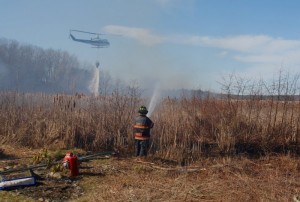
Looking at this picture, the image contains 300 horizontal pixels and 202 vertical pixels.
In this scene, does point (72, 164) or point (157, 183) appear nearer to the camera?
point (157, 183)

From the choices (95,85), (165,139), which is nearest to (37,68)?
(95,85)

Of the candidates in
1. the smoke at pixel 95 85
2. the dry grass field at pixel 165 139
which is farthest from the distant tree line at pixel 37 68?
the dry grass field at pixel 165 139

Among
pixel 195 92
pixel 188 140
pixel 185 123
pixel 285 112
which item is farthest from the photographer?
pixel 195 92

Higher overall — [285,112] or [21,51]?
[21,51]

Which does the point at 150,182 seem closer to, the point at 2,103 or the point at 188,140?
the point at 188,140

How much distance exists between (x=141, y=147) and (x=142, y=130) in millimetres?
498

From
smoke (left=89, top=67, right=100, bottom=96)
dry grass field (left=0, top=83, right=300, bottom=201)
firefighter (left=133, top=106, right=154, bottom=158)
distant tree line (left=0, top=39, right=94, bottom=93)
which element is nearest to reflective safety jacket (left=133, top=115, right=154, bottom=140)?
firefighter (left=133, top=106, right=154, bottom=158)

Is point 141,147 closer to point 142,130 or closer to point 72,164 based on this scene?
point 142,130

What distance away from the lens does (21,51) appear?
55.8 metres

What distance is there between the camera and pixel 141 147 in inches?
386

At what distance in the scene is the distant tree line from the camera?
148ft

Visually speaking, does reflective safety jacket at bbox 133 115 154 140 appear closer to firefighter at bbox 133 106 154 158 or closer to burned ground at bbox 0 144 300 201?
firefighter at bbox 133 106 154 158

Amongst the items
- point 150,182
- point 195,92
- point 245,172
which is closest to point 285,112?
point 195,92

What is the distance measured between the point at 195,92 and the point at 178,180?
6.86 meters
